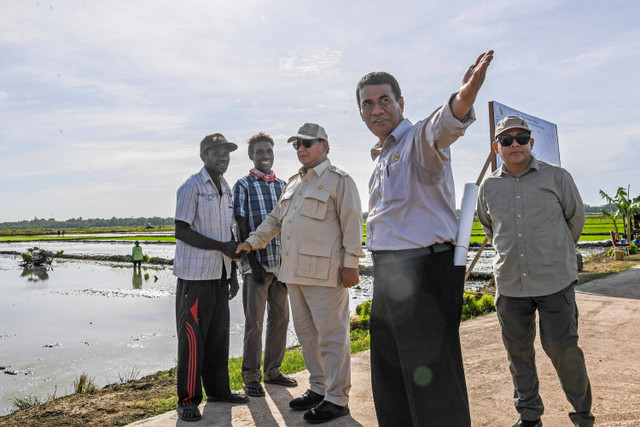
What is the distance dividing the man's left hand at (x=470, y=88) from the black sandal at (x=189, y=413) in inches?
109

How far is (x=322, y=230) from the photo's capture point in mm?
3463

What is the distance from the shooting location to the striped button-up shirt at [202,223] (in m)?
3.60

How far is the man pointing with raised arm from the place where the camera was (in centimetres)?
189

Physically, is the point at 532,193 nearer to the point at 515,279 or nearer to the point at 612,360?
the point at 515,279

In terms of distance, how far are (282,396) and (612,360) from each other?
302 cm

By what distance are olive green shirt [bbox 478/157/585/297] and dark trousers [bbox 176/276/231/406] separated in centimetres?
208

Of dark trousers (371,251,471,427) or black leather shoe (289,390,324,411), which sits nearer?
dark trousers (371,251,471,427)

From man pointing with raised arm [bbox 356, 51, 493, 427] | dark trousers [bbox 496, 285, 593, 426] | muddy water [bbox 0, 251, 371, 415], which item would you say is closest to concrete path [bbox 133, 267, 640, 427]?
dark trousers [bbox 496, 285, 593, 426]

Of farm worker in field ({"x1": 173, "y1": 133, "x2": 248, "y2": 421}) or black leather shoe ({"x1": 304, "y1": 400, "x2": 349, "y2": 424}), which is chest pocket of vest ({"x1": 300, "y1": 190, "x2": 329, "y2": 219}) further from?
black leather shoe ({"x1": 304, "y1": 400, "x2": 349, "y2": 424})

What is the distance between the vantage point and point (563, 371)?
112 inches

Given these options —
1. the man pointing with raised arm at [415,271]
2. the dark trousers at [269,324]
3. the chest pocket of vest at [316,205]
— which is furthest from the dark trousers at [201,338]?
the man pointing with raised arm at [415,271]

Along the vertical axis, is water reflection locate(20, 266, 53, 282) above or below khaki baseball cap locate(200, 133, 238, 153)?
below

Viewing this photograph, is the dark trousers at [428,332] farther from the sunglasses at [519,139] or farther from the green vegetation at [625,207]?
the green vegetation at [625,207]

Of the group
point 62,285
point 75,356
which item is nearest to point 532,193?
point 75,356
